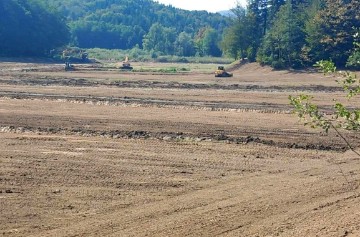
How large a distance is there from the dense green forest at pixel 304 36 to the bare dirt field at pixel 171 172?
32.6m

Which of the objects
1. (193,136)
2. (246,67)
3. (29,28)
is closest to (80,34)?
(29,28)

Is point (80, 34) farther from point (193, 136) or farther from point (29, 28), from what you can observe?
point (193, 136)

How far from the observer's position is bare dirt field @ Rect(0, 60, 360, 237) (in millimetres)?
14125

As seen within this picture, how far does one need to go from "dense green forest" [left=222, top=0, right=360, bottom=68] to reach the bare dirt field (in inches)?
1283

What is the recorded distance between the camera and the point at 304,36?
73.1 metres

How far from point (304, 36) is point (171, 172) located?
5602cm

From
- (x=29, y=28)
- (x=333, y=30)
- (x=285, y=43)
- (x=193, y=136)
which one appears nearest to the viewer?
(x=193, y=136)

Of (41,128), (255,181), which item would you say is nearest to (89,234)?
(255,181)

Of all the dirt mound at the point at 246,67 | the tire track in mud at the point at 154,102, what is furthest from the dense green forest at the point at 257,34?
the tire track in mud at the point at 154,102

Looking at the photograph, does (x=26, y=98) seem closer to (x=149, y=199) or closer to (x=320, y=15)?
(x=149, y=199)

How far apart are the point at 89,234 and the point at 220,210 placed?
3.19 metres

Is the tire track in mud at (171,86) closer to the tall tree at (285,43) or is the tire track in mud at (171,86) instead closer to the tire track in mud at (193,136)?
the tall tree at (285,43)

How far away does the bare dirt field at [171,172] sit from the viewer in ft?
46.3

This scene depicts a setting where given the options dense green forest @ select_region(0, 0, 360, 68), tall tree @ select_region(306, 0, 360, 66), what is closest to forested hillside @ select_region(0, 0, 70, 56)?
dense green forest @ select_region(0, 0, 360, 68)
